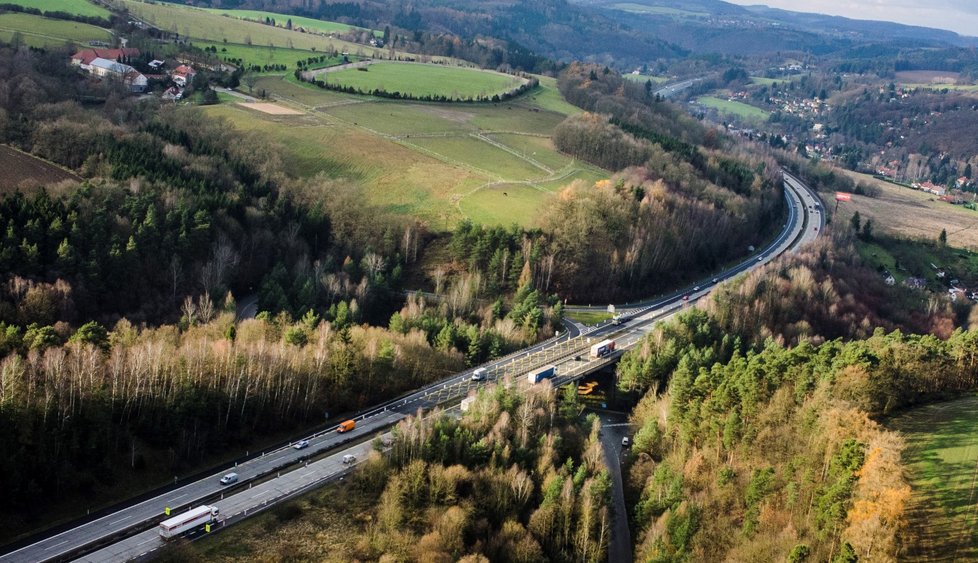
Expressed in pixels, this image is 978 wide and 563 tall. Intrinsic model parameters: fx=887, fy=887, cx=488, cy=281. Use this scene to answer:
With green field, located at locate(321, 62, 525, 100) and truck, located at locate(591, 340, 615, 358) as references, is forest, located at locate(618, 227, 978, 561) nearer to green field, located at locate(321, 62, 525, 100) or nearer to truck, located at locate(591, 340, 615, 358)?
A: truck, located at locate(591, 340, 615, 358)

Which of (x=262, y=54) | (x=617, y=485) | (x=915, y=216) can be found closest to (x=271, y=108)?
(x=262, y=54)

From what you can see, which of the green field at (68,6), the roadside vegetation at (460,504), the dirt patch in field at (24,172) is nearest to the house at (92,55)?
the green field at (68,6)

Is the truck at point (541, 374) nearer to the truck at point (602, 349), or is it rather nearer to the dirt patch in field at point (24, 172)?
the truck at point (602, 349)

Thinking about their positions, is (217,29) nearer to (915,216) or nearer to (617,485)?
(915,216)

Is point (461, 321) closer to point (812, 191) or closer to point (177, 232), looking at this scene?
point (177, 232)

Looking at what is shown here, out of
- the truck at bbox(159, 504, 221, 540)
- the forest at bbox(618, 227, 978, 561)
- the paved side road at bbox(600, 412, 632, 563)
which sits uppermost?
the forest at bbox(618, 227, 978, 561)

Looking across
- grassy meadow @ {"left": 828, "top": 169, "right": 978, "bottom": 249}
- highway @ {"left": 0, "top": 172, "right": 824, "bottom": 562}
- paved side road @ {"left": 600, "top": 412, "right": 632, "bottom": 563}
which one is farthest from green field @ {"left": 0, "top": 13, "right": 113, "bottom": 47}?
grassy meadow @ {"left": 828, "top": 169, "right": 978, "bottom": 249}
